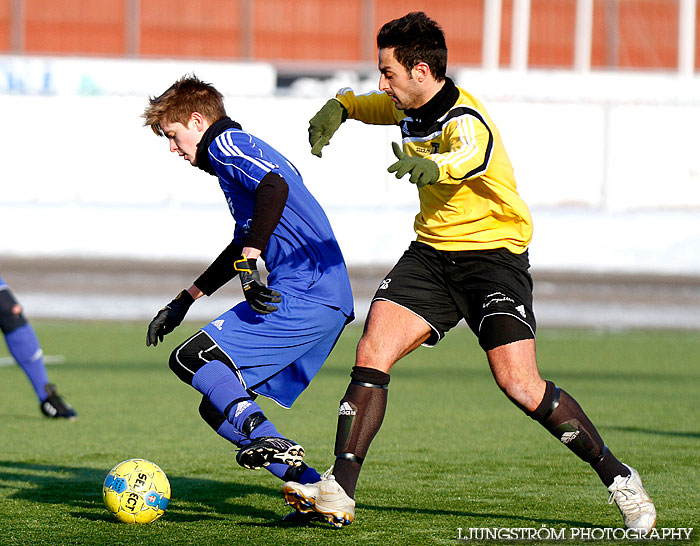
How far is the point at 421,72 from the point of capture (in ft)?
16.1

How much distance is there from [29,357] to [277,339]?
3.56 m

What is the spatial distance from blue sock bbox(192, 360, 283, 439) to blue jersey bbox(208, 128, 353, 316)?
439 millimetres

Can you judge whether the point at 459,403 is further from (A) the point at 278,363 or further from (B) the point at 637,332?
(B) the point at 637,332

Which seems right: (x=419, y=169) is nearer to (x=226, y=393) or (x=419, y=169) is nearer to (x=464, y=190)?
(x=464, y=190)

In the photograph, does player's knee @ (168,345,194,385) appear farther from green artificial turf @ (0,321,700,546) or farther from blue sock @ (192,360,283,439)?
green artificial turf @ (0,321,700,546)

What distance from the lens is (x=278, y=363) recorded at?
5184mm

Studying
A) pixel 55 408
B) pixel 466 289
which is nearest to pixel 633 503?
pixel 466 289

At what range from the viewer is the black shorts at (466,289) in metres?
4.99

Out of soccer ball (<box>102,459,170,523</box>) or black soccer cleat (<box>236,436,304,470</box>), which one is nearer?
black soccer cleat (<box>236,436,304,470</box>)

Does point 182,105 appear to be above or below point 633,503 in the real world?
above

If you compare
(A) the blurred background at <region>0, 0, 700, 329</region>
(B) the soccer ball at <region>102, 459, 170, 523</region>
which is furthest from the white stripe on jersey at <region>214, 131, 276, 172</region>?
(A) the blurred background at <region>0, 0, 700, 329</region>

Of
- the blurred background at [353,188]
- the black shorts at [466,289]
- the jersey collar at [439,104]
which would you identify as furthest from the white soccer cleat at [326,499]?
the blurred background at [353,188]

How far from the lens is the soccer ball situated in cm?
513

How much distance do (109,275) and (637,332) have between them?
5.93m
